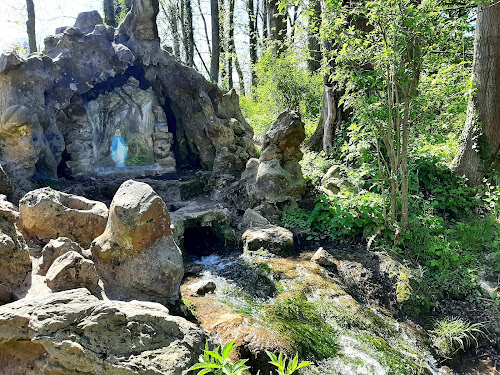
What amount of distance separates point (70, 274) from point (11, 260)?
47 centimetres

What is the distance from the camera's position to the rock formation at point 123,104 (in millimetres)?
7250

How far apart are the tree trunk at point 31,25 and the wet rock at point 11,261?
1102 centimetres

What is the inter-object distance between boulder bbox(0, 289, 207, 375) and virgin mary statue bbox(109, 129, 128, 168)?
645 centimetres

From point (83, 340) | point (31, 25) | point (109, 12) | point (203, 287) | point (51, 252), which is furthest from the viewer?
point (109, 12)

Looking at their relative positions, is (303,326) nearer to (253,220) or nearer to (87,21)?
(253,220)

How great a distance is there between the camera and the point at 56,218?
12.1 ft

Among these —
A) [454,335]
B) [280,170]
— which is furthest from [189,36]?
[454,335]

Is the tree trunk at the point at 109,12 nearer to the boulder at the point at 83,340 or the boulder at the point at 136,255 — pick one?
the boulder at the point at 136,255

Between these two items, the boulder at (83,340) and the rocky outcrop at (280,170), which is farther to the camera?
the rocky outcrop at (280,170)

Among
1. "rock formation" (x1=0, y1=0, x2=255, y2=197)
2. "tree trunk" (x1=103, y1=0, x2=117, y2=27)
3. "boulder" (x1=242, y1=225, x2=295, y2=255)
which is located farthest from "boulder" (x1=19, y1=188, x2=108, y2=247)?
"tree trunk" (x1=103, y1=0, x2=117, y2=27)

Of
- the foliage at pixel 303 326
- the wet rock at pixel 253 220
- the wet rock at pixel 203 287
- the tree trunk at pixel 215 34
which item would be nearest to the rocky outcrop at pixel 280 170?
the wet rock at pixel 253 220

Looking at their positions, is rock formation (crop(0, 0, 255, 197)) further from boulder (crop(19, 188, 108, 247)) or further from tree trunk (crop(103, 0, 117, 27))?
tree trunk (crop(103, 0, 117, 27))

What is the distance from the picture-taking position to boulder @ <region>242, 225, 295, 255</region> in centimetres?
550

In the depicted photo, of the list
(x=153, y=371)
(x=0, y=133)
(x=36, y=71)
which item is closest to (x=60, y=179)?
(x=0, y=133)
